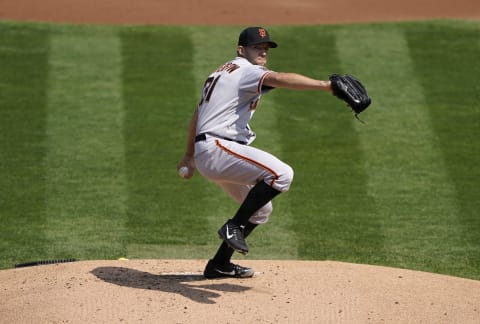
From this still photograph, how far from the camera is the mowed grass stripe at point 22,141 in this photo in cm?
973

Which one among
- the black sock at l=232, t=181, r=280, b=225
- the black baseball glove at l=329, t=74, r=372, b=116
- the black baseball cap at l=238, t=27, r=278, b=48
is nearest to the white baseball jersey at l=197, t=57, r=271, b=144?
the black baseball cap at l=238, t=27, r=278, b=48

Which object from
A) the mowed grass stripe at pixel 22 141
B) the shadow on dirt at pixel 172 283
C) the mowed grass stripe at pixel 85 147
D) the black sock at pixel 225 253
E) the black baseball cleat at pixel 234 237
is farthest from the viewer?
the mowed grass stripe at pixel 85 147

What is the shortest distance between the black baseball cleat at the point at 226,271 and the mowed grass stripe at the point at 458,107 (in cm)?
252

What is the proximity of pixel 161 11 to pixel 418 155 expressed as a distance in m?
5.49

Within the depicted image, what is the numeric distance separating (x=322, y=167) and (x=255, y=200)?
14.4 ft

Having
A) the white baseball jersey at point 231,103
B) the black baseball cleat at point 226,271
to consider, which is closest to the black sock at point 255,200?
the white baseball jersey at point 231,103

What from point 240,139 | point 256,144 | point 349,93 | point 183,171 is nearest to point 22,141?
point 256,144

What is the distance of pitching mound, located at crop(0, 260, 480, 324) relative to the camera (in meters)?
6.50

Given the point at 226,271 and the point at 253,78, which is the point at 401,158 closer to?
the point at 226,271

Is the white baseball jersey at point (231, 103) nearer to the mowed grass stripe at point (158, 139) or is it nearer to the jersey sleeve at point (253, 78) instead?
the jersey sleeve at point (253, 78)

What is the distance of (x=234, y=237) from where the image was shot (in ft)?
22.5

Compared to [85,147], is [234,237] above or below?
above

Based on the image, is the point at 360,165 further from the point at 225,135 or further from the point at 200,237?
the point at 225,135

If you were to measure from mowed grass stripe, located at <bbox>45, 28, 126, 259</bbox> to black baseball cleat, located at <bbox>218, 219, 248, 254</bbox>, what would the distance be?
2.65 metres
